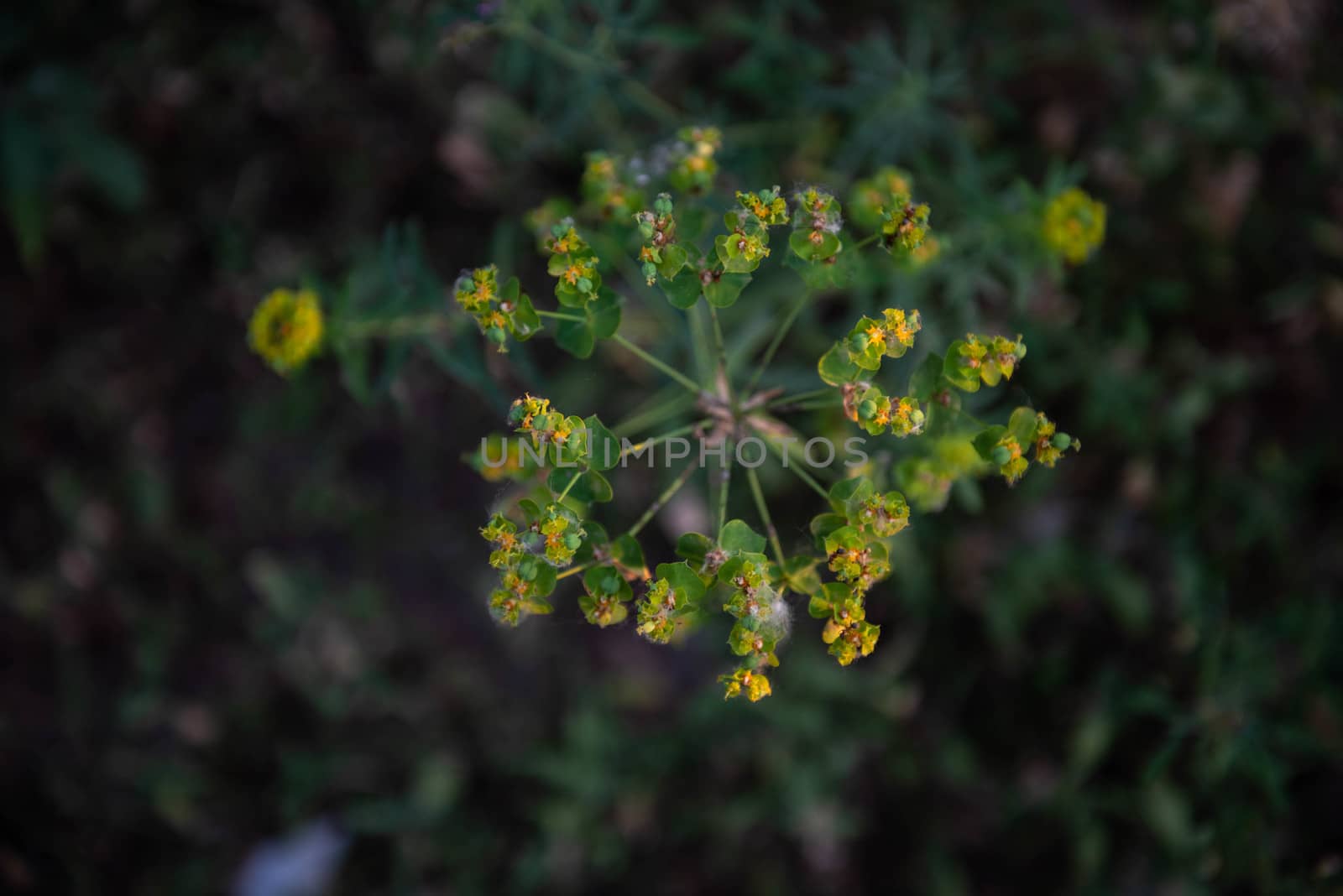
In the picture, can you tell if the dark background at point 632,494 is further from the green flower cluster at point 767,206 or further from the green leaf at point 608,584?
the green leaf at point 608,584

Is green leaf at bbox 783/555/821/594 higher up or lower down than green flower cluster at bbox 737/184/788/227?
lower down

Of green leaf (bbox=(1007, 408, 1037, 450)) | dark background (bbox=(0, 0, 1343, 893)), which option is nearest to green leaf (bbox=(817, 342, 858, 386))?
green leaf (bbox=(1007, 408, 1037, 450))

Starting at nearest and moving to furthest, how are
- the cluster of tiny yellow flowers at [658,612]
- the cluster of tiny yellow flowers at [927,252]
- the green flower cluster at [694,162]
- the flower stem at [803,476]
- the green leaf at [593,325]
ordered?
1. the cluster of tiny yellow flowers at [658,612]
2. the flower stem at [803,476]
3. the green leaf at [593,325]
4. the green flower cluster at [694,162]
5. the cluster of tiny yellow flowers at [927,252]

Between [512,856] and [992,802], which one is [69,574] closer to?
[512,856]

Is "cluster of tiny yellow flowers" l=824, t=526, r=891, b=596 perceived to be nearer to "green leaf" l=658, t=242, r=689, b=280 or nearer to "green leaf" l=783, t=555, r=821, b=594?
"green leaf" l=783, t=555, r=821, b=594

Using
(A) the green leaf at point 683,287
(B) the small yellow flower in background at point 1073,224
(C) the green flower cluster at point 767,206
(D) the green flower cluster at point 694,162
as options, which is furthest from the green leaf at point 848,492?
(B) the small yellow flower in background at point 1073,224
